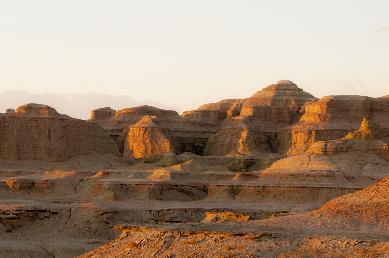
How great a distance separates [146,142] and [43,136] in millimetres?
11021

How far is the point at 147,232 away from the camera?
21016mm

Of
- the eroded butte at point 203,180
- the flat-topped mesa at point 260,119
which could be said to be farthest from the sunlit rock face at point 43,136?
the flat-topped mesa at point 260,119

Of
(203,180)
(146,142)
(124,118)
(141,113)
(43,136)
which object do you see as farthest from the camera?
(141,113)

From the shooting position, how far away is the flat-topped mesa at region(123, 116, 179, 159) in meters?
76.2

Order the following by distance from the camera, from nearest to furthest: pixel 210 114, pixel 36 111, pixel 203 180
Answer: pixel 203 180, pixel 36 111, pixel 210 114

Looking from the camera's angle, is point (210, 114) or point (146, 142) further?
point (210, 114)

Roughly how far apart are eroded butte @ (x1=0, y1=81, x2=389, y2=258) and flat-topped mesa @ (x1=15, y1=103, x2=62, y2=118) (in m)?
0.12

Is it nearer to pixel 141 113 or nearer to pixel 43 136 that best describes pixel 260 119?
pixel 141 113

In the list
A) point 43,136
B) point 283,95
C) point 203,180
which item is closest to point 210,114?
point 283,95

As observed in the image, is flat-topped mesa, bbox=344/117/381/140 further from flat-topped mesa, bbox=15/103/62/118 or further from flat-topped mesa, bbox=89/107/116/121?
flat-topped mesa, bbox=89/107/116/121

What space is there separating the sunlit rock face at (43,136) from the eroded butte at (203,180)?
10 cm

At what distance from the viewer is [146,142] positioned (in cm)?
7719

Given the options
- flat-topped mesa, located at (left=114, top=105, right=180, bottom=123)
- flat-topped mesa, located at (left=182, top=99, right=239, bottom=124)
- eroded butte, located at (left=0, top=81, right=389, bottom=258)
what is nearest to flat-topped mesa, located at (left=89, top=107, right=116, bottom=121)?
eroded butte, located at (left=0, top=81, right=389, bottom=258)

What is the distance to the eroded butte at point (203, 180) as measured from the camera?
2067 cm
